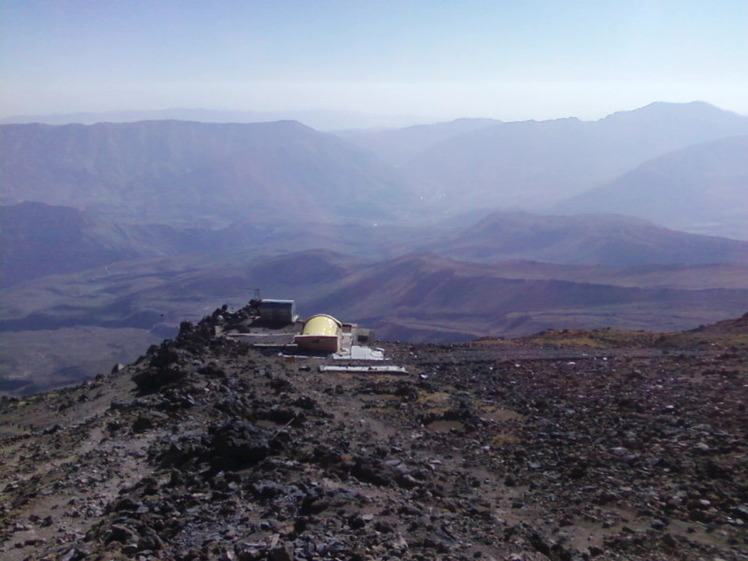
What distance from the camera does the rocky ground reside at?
718 cm

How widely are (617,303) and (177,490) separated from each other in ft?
230

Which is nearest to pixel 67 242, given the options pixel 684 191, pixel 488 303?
pixel 488 303

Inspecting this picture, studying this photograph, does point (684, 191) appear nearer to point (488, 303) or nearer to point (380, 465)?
point (488, 303)

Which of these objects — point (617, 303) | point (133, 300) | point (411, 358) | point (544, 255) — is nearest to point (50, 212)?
point (133, 300)

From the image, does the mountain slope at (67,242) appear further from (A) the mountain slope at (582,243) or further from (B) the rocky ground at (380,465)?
(B) the rocky ground at (380,465)

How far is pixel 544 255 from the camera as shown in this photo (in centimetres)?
12569

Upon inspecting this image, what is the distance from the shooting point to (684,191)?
183250mm

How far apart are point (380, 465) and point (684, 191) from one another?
194 m

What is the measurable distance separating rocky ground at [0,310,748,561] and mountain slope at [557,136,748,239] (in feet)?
516

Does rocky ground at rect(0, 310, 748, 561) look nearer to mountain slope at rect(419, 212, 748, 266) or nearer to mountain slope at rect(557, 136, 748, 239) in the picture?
mountain slope at rect(419, 212, 748, 266)

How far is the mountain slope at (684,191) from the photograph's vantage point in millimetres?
169500

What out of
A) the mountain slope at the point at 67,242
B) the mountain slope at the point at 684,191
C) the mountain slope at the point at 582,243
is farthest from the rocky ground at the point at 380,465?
the mountain slope at the point at 684,191

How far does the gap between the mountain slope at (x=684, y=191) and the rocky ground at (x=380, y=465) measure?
15725 cm

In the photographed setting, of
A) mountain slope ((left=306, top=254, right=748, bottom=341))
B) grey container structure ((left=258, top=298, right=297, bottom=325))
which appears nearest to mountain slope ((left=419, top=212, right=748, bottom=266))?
mountain slope ((left=306, top=254, right=748, bottom=341))
